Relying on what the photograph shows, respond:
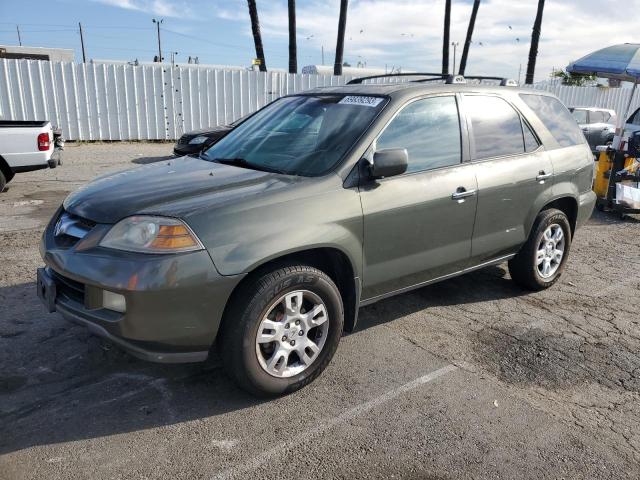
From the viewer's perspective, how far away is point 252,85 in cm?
1825

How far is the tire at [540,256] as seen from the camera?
475 centimetres

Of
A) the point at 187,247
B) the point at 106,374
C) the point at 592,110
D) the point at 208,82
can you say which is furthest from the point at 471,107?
the point at 592,110

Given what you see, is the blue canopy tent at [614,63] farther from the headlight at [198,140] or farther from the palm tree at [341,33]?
the palm tree at [341,33]

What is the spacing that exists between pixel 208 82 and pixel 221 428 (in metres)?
16.2

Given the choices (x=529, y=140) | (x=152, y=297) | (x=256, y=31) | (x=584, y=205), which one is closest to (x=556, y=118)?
(x=529, y=140)

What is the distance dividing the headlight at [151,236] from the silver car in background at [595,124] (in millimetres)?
17897

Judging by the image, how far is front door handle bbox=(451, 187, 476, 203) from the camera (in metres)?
3.91

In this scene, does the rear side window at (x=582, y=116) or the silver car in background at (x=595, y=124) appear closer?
the silver car in background at (x=595, y=124)

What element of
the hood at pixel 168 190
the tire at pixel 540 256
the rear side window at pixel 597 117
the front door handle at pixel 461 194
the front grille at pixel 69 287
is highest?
the hood at pixel 168 190

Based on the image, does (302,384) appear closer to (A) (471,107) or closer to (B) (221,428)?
(B) (221,428)

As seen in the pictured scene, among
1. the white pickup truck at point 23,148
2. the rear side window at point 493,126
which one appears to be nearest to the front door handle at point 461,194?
the rear side window at point 493,126

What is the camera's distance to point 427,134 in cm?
390

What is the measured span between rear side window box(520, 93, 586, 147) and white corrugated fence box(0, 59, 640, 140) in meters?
14.2

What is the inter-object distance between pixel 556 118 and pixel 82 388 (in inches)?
177
